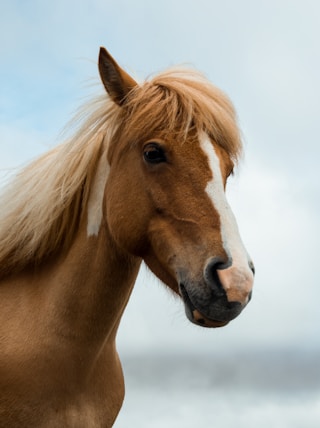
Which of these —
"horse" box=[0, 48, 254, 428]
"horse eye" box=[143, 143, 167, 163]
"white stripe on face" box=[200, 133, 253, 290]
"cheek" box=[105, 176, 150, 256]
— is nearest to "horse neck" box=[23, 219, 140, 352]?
"horse" box=[0, 48, 254, 428]

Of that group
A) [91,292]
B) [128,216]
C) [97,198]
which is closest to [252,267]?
[128,216]

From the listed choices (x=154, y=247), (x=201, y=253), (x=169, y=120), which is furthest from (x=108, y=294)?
(x=169, y=120)

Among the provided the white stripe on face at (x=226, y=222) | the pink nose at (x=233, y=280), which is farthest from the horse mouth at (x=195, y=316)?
the white stripe on face at (x=226, y=222)

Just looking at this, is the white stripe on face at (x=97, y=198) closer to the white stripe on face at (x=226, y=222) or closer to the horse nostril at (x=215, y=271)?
Answer: the white stripe on face at (x=226, y=222)

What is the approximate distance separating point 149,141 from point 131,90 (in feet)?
2.23

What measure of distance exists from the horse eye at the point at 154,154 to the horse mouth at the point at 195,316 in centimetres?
99

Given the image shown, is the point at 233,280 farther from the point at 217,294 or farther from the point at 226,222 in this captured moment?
the point at 226,222

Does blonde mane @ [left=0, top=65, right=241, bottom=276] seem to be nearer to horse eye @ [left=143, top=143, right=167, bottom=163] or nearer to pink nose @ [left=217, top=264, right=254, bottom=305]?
horse eye @ [left=143, top=143, right=167, bottom=163]

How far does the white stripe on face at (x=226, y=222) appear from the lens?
15.1ft

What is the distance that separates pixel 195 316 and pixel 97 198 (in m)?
1.52

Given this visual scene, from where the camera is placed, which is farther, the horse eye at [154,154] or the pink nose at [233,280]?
the horse eye at [154,154]

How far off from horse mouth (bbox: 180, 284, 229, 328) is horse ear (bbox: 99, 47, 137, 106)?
1.82m

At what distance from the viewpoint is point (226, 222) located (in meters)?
4.83

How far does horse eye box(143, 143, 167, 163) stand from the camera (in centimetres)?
526
